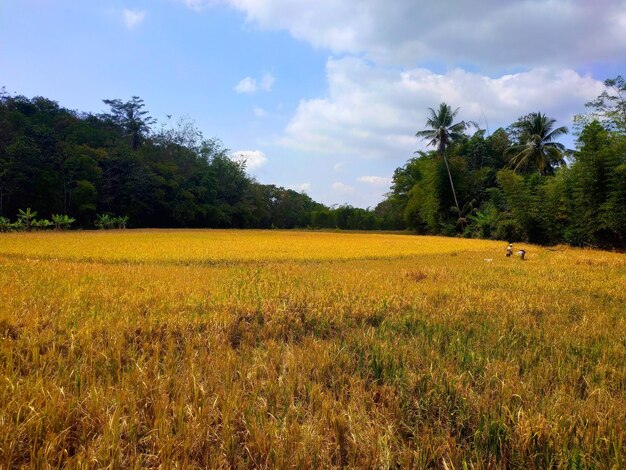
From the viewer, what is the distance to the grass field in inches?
78.4

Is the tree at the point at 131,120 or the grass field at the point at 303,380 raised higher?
the tree at the point at 131,120

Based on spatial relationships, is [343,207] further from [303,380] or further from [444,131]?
[303,380]

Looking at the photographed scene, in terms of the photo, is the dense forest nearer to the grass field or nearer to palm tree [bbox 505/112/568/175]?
palm tree [bbox 505/112/568/175]

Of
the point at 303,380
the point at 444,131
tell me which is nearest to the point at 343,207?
the point at 444,131

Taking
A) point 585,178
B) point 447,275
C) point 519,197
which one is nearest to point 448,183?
point 519,197

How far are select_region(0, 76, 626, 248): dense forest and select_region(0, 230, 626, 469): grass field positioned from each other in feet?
53.8

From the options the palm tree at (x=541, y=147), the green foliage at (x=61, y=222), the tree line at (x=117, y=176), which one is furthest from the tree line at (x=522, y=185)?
the green foliage at (x=61, y=222)

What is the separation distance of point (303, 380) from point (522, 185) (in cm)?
2608

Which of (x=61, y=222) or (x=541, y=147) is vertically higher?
(x=541, y=147)

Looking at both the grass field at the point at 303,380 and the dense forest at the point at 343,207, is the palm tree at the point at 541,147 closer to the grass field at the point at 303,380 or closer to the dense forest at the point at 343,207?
the dense forest at the point at 343,207

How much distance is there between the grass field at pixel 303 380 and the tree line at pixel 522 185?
51.3ft

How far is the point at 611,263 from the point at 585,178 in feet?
28.9

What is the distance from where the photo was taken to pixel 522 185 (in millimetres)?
24250

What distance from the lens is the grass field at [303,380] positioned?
199 cm
